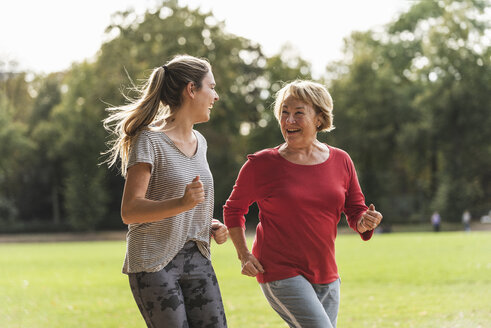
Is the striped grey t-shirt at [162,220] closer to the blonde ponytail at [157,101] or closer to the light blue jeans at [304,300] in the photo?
the blonde ponytail at [157,101]

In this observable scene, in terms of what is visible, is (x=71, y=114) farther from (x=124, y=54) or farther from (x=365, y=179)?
(x=365, y=179)

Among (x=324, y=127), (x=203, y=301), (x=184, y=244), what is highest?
(x=324, y=127)

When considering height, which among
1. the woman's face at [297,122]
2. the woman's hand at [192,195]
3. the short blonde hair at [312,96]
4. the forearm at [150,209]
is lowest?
the forearm at [150,209]

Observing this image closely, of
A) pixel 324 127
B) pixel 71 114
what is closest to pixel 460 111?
pixel 71 114

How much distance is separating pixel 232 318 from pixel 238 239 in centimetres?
684

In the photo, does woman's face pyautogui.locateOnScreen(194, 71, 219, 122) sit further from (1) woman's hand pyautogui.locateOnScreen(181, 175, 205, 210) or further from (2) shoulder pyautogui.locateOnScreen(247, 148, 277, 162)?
(1) woman's hand pyautogui.locateOnScreen(181, 175, 205, 210)

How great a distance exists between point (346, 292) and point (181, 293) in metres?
10.6

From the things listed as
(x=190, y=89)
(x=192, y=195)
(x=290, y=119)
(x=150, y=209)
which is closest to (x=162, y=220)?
(x=150, y=209)

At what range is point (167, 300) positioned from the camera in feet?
11.5

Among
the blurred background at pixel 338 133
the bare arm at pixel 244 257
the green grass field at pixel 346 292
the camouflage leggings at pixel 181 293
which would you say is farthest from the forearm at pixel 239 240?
the blurred background at pixel 338 133

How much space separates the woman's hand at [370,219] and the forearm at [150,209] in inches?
52.3

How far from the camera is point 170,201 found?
3377 millimetres

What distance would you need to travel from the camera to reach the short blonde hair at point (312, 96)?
428 cm

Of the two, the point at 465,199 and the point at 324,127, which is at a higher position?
the point at 324,127
